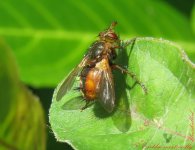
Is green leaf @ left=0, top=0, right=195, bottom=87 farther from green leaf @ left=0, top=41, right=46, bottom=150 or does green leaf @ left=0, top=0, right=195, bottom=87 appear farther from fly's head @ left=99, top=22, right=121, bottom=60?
green leaf @ left=0, top=41, right=46, bottom=150

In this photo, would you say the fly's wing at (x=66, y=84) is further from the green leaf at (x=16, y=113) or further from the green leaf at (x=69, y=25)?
the green leaf at (x=69, y=25)

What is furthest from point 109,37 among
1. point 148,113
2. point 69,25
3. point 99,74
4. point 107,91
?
point 69,25

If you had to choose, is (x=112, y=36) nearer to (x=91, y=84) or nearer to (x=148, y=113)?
(x=91, y=84)

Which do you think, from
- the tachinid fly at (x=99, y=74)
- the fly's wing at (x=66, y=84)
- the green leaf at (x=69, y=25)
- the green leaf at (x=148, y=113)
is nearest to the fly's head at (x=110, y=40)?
the tachinid fly at (x=99, y=74)

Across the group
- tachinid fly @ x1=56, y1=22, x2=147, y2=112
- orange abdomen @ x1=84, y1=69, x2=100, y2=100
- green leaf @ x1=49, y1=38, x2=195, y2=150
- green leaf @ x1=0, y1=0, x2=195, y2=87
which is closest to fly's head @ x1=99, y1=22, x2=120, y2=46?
tachinid fly @ x1=56, y1=22, x2=147, y2=112

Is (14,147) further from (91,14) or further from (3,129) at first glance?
(91,14)
